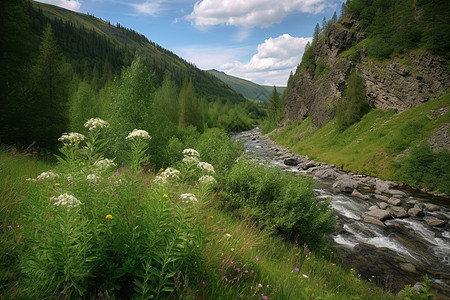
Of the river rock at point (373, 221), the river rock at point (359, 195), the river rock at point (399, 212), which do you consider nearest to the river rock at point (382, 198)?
the river rock at point (359, 195)

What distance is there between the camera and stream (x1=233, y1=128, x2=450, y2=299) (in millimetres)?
8773

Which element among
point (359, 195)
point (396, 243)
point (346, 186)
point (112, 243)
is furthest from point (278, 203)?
point (346, 186)

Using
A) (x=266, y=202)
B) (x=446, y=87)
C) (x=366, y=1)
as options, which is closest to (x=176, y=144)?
(x=266, y=202)

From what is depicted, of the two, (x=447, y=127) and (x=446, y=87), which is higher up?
(x=446, y=87)

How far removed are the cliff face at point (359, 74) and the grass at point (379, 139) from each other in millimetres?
2525

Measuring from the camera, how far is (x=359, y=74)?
4341cm

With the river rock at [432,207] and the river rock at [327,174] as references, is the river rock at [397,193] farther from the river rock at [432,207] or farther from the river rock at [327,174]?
the river rock at [327,174]

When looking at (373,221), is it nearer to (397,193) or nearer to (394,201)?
(394,201)

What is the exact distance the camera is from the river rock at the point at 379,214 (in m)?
14.1

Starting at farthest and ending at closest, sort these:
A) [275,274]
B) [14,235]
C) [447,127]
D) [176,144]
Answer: [447,127] → [176,144] → [275,274] → [14,235]

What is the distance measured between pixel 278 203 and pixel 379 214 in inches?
443

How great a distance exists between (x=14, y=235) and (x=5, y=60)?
1556 centimetres

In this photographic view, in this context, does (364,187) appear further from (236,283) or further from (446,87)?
(446,87)

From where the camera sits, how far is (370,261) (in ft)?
31.7
